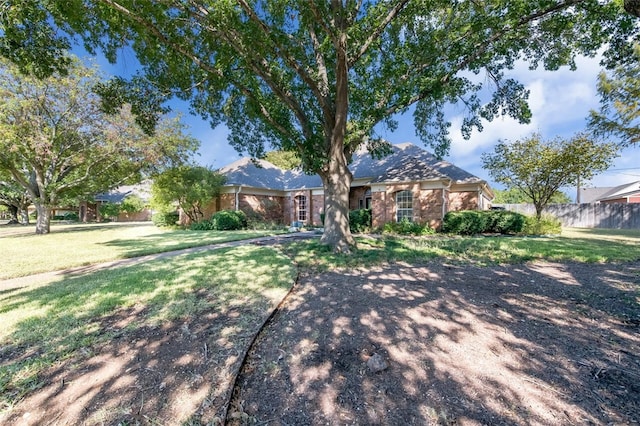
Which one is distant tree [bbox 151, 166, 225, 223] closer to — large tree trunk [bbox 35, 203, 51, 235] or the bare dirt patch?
large tree trunk [bbox 35, 203, 51, 235]

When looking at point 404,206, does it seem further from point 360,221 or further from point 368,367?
point 368,367

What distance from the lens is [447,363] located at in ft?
7.92

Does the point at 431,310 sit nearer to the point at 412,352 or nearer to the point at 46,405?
the point at 412,352

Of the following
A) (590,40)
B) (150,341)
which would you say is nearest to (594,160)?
(590,40)

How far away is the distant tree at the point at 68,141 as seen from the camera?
1209 cm

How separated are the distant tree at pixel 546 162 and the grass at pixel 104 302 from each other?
15.9 meters

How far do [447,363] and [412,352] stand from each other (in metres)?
0.32

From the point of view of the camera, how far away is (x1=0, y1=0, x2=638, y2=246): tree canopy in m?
5.88

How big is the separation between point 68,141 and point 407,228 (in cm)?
1919

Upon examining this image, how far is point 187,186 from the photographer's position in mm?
16188

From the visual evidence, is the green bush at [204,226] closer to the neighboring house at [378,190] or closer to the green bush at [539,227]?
the neighboring house at [378,190]

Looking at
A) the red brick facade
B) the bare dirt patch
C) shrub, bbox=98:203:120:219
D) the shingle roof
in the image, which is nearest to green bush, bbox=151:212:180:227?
the red brick facade

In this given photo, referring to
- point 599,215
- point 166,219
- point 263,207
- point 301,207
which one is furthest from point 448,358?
point 599,215

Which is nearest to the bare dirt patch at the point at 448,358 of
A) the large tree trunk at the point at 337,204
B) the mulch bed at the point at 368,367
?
the mulch bed at the point at 368,367
